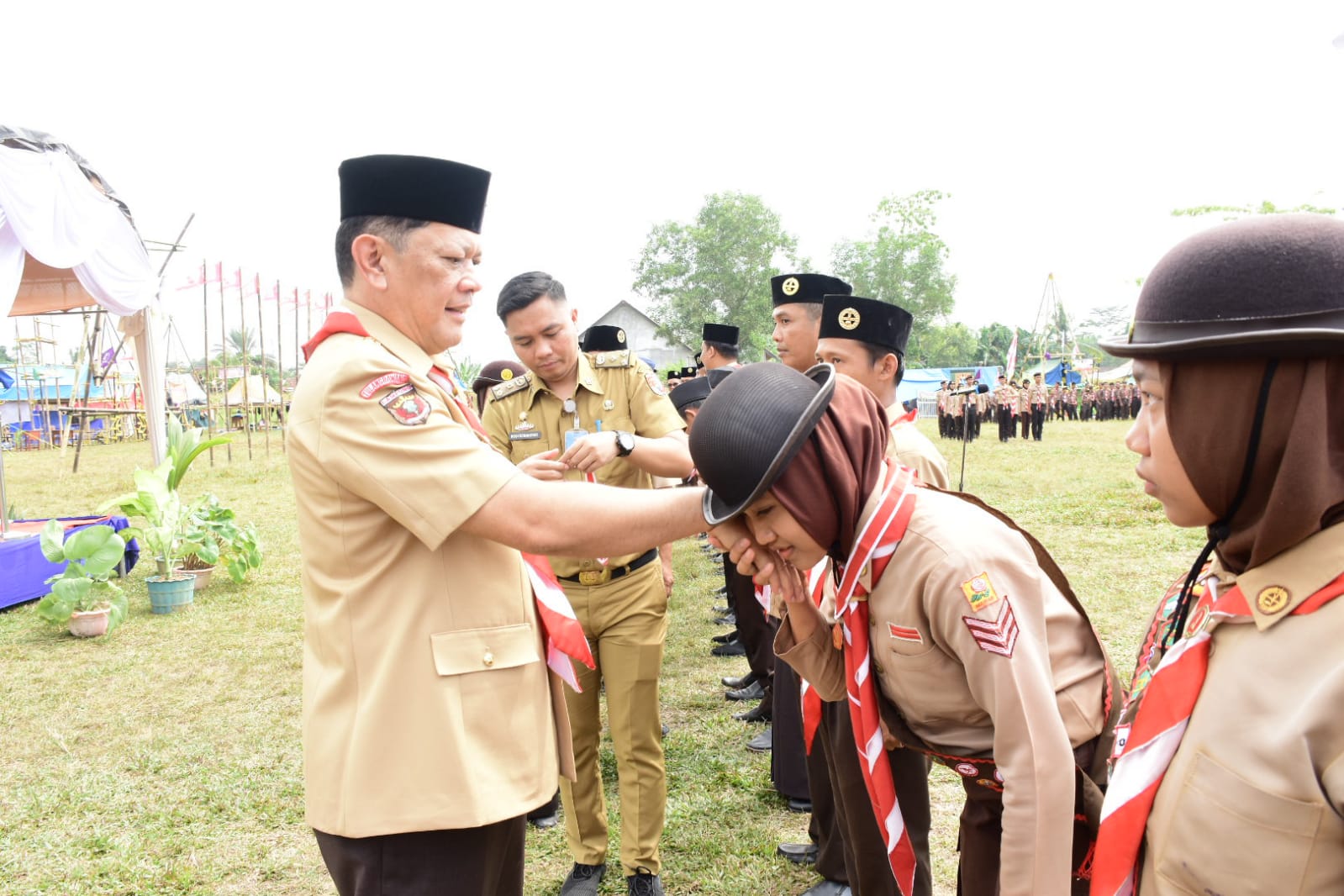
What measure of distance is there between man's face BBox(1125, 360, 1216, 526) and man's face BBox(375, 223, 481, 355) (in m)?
1.43

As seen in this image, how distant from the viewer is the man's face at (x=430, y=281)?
196 centimetres

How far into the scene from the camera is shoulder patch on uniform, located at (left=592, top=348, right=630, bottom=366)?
4.08 metres

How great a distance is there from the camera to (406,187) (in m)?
1.91

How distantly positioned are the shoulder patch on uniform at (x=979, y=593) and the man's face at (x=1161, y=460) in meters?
0.43

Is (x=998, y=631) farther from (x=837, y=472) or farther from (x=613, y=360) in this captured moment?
(x=613, y=360)

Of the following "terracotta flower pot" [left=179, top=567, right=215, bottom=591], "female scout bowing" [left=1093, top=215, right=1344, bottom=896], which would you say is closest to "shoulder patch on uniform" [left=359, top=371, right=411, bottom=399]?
"female scout bowing" [left=1093, top=215, right=1344, bottom=896]

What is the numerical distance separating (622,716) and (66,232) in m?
9.34

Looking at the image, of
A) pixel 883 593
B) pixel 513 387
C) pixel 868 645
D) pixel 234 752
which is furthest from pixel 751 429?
pixel 234 752

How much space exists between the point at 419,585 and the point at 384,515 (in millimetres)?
168

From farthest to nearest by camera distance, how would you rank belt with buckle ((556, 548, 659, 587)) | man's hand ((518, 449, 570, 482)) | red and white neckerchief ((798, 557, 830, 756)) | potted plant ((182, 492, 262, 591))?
potted plant ((182, 492, 262, 591)), belt with buckle ((556, 548, 659, 587)), red and white neckerchief ((798, 557, 830, 756)), man's hand ((518, 449, 570, 482))

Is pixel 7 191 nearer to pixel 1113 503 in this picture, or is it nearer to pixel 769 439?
pixel 769 439

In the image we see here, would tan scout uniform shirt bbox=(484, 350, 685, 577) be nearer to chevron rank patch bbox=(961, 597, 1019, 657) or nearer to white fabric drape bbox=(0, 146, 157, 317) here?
chevron rank patch bbox=(961, 597, 1019, 657)

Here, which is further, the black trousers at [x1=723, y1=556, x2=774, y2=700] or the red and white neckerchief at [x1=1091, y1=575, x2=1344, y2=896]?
the black trousers at [x1=723, y1=556, x2=774, y2=700]

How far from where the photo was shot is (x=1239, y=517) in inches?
49.9
